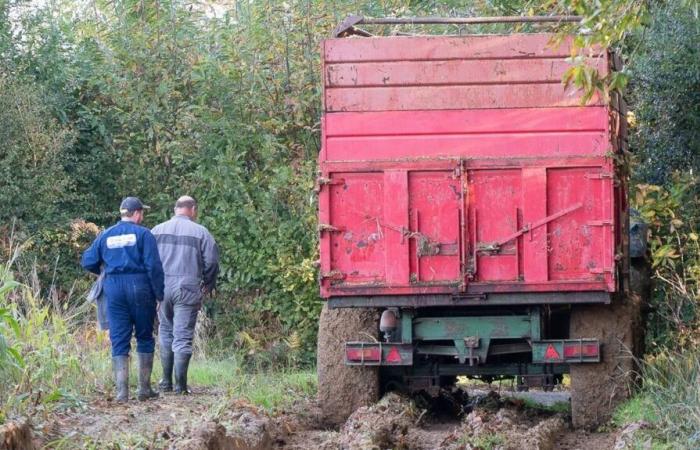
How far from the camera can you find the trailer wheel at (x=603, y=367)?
35.8ft

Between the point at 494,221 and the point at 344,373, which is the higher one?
the point at 494,221

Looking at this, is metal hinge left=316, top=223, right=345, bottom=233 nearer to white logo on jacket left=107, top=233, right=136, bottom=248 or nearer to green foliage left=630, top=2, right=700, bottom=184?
white logo on jacket left=107, top=233, right=136, bottom=248

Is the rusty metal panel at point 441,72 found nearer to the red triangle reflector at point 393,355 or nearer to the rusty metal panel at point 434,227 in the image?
the rusty metal panel at point 434,227

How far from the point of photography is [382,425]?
31.7ft

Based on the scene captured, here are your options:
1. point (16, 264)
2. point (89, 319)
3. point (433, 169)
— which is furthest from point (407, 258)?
point (16, 264)

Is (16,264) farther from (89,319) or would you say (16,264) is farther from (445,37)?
(445,37)

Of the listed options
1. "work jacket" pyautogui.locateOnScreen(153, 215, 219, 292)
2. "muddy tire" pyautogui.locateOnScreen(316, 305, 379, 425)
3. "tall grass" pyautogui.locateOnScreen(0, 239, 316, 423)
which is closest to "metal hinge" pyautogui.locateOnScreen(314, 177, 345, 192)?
"muddy tire" pyautogui.locateOnScreen(316, 305, 379, 425)

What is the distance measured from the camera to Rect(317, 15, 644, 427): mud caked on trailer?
10617mm

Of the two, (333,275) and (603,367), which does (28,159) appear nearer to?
(333,275)

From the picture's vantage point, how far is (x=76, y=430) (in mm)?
9055

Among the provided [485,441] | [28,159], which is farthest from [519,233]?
[28,159]

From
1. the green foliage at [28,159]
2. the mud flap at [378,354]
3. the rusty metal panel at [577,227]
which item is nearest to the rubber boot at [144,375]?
the mud flap at [378,354]

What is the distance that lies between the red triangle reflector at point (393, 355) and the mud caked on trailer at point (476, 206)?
12mm

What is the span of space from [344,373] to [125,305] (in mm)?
2090
